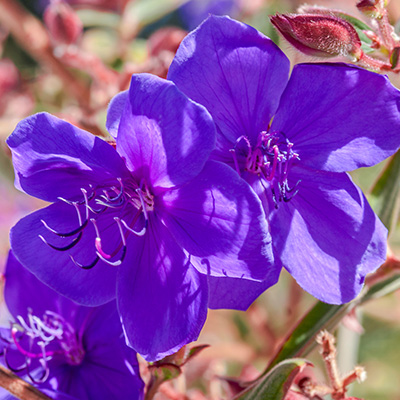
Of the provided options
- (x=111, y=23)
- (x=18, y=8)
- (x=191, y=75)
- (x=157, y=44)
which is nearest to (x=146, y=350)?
(x=191, y=75)

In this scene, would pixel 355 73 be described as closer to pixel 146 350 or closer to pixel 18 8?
pixel 146 350

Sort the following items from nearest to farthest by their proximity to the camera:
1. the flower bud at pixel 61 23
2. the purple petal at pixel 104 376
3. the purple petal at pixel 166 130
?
1. the purple petal at pixel 166 130
2. the purple petal at pixel 104 376
3. the flower bud at pixel 61 23

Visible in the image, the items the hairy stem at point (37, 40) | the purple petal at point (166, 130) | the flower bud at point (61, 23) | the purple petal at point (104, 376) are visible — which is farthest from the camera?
the hairy stem at point (37, 40)

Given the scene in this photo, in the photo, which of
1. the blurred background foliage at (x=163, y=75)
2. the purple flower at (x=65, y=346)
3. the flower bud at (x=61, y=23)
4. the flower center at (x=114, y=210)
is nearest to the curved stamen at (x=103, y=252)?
the flower center at (x=114, y=210)

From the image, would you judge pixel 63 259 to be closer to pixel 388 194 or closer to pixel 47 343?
pixel 47 343

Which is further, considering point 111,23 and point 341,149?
point 111,23

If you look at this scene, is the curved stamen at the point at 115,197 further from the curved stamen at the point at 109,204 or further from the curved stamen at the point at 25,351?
the curved stamen at the point at 25,351

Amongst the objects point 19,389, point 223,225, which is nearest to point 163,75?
point 223,225

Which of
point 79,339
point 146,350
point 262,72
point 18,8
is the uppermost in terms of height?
point 262,72
